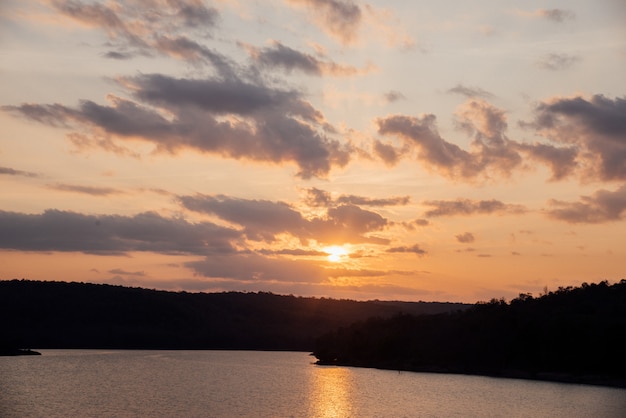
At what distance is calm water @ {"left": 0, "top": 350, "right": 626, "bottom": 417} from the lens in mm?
103688

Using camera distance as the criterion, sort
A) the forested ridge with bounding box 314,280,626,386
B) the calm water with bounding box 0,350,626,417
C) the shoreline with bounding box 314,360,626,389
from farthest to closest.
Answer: the forested ridge with bounding box 314,280,626,386
the shoreline with bounding box 314,360,626,389
the calm water with bounding box 0,350,626,417

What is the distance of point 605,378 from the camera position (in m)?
153

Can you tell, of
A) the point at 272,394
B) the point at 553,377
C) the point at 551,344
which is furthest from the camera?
the point at 551,344

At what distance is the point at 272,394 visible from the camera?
125000mm

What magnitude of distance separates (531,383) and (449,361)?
132 ft

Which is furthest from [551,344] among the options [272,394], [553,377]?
[272,394]

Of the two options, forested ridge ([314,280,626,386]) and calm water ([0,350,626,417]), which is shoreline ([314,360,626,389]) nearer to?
forested ridge ([314,280,626,386])

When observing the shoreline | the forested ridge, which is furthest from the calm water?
the forested ridge

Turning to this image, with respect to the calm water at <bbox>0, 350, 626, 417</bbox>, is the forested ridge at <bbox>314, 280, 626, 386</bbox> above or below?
above

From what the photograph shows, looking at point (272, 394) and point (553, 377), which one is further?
point (553, 377)

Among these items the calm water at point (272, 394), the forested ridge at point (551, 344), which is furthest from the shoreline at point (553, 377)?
the calm water at point (272, 394)

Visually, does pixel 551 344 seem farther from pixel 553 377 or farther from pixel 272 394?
pixel 272 394

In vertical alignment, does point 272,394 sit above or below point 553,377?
below

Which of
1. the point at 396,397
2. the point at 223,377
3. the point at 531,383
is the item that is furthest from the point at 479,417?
the point at 223,377
